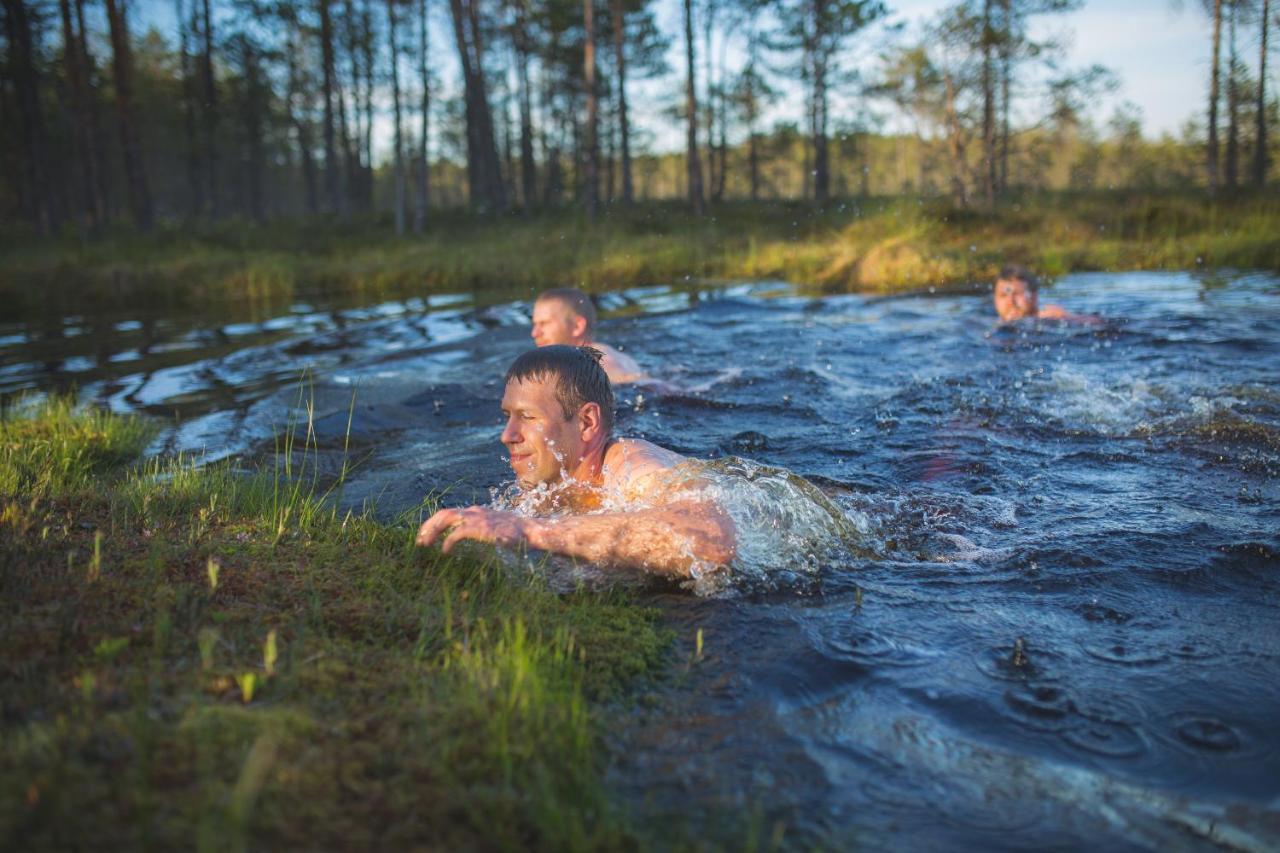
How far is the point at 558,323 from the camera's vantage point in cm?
773

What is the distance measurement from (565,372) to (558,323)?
390 centimetres

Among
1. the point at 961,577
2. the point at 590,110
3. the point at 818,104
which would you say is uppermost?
the point at 818,104

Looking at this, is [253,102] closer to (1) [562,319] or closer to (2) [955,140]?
(2) [955,140]

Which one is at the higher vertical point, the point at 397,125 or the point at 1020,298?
the point at 397,125

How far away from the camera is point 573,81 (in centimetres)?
3903

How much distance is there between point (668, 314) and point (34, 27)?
3205 centimetres

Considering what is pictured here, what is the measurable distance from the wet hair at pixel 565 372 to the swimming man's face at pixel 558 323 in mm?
3720

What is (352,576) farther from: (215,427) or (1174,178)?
(1174,178)

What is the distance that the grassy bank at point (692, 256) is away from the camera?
15.8 m

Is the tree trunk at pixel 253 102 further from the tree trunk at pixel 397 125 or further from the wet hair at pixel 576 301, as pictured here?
the wet hair at pixel 576 301

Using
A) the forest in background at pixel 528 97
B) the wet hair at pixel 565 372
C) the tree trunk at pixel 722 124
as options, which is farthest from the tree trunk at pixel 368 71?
the wet hair at pixel 565 372

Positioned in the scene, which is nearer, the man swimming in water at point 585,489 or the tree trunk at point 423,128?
the man swimming in water at point 585,489

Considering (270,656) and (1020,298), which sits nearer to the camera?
(270,656)

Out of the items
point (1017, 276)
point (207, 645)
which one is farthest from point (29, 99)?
point (207, 645)
